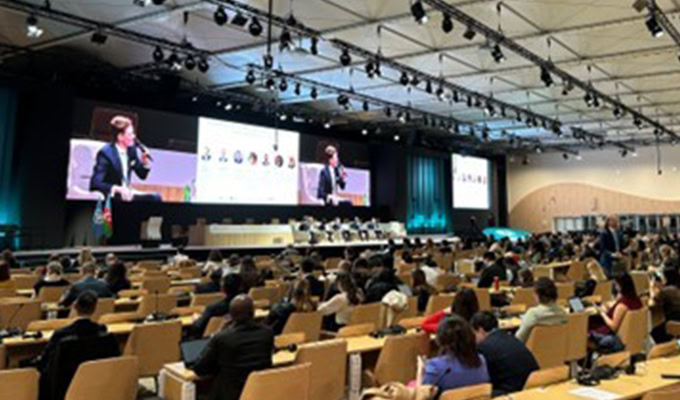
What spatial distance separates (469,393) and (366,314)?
271cm

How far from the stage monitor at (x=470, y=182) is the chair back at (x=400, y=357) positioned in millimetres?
22362

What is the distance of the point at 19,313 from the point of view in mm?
5145

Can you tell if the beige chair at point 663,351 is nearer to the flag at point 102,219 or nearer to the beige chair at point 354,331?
the beige chair at point 354,331

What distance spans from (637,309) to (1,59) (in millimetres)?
13925

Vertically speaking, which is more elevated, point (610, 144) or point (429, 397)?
point (610, 144)

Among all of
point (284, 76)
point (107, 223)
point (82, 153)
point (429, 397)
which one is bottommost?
point (429, 397)

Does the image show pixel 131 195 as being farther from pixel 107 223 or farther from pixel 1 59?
pixel 1 59

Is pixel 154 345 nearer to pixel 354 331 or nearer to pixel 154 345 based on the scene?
pixel 154 345

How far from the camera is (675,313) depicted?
5316 millimetres

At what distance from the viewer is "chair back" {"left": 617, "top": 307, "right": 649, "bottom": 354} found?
4.91 m

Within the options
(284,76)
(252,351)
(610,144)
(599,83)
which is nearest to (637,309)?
(252,351)

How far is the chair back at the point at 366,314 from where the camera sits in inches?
207

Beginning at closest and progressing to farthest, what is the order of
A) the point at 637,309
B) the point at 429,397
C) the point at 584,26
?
the point at 429,397 → the point at 637,309 → the point at 584,26

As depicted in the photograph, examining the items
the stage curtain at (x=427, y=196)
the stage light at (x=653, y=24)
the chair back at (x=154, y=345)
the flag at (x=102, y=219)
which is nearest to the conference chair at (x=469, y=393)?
the chair back at (x=154, y=345)
